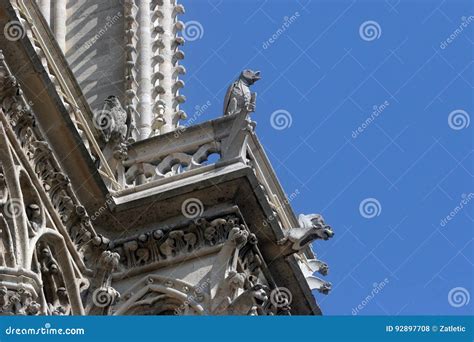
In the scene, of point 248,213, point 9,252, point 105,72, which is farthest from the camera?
point 105,72

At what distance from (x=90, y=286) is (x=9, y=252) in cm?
197

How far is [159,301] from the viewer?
2433 cm

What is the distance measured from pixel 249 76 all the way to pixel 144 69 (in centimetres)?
314

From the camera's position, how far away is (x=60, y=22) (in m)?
29.7

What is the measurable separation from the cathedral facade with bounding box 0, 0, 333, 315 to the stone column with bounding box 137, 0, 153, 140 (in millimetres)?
938

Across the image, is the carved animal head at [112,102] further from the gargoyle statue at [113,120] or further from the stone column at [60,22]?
the stone column at [60,22]

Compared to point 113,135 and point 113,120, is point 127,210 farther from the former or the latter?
point 113,120

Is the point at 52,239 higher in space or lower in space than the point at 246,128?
lower

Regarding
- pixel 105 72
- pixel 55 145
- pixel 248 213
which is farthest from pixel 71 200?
pixel 105 72

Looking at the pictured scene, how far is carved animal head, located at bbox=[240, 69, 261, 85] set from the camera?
26.5 m

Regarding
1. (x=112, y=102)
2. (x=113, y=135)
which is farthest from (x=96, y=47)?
(x=113, y=135)

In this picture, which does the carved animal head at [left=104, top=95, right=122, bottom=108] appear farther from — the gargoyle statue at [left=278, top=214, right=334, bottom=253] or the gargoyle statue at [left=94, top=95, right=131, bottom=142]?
the gargoyle statue at [left=278, top=214, right=334, bottom=253]

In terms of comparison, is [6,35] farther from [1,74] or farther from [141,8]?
[141,8]

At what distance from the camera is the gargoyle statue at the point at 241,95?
84.4 ft
